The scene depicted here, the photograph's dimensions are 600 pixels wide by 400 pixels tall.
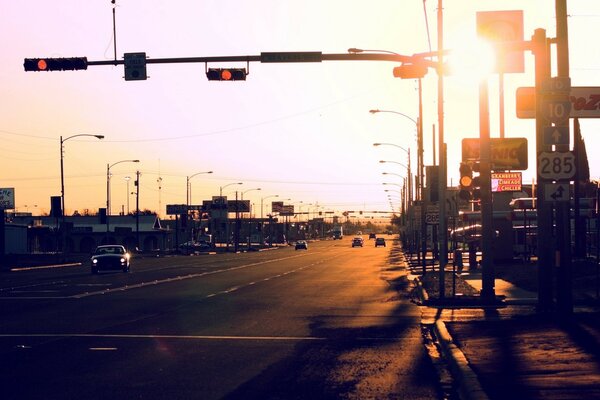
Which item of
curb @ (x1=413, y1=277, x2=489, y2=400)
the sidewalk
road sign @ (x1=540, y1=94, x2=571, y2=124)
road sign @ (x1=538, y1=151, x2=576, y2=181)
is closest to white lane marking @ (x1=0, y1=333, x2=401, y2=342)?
curb @ (x1=413, y1=277, x2=489, y2=400)

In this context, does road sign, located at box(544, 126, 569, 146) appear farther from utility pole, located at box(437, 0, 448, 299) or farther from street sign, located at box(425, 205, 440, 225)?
street sign, located at box(425, 205, 440, 225)

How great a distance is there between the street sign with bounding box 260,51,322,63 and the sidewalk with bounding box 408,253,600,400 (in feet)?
25.3

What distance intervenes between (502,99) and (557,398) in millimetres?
53206

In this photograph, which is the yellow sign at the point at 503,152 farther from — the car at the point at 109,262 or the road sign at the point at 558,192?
the car at the point at 109,262

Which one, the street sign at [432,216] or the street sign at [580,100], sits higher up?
the street sign at [580,100]

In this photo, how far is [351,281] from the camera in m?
38.7

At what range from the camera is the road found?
11.8 m

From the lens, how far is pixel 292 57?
82.9 feet

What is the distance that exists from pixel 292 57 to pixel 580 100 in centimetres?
775

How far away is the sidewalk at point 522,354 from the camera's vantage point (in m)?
10.7

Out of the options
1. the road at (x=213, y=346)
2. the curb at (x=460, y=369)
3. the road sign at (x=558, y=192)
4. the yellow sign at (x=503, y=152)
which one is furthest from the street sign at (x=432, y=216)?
the curb at (x=460, y=369)

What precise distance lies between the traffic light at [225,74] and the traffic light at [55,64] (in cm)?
364

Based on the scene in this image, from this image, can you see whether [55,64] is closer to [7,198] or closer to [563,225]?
[563,225]

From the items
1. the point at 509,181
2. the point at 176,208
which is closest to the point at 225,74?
the point at 509,181
